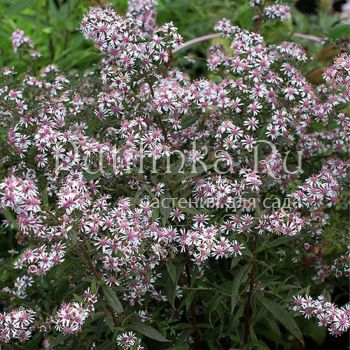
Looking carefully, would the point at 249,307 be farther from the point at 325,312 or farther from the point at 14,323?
the point at 14,323

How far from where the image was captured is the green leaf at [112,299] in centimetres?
206

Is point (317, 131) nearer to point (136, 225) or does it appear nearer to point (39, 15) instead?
point (136, 225)

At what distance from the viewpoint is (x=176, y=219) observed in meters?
2.35

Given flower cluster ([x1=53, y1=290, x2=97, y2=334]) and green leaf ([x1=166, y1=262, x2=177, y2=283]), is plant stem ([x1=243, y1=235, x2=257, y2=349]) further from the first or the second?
flower cluster ([x1=53, y1=290, x2=97, y2=334])

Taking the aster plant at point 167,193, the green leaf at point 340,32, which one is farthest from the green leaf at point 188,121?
the green leaf at point 340,32

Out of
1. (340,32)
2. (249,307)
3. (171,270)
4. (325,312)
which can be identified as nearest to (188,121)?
(171,270)

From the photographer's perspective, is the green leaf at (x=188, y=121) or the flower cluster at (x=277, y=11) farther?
the flower cluster at (x=277, y=11)

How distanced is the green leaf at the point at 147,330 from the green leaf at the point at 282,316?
1.29 feet

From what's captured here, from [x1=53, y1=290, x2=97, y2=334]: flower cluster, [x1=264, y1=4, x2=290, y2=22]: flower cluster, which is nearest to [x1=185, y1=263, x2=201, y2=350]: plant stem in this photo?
[x1=53, y1=290, x2=97, y2=334]: flower cluster

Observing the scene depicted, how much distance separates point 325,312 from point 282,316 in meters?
0.16

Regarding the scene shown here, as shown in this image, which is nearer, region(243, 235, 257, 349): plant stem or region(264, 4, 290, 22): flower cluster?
region(243, 235, 257, 349): plant stem

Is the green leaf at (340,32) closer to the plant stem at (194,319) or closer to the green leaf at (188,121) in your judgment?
the green leaf at (188,121)

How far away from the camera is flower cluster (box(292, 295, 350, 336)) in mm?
2229

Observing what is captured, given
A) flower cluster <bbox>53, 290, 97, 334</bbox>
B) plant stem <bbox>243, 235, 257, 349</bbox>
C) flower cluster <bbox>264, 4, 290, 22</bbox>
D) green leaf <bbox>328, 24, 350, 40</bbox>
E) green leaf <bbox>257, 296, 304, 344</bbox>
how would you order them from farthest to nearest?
green leaf <bbox>328, 24, 350, 40</bbox>, flower cluster <bbox>264, 4, 290, 22</bbox>, plant stem <bbox>243, 235, 257, 349</bbox>, green leaf <bbox>257, 296, 304, 344</bbox>, flower cluster <bbox>53, 290, 97, 334</bbox>
